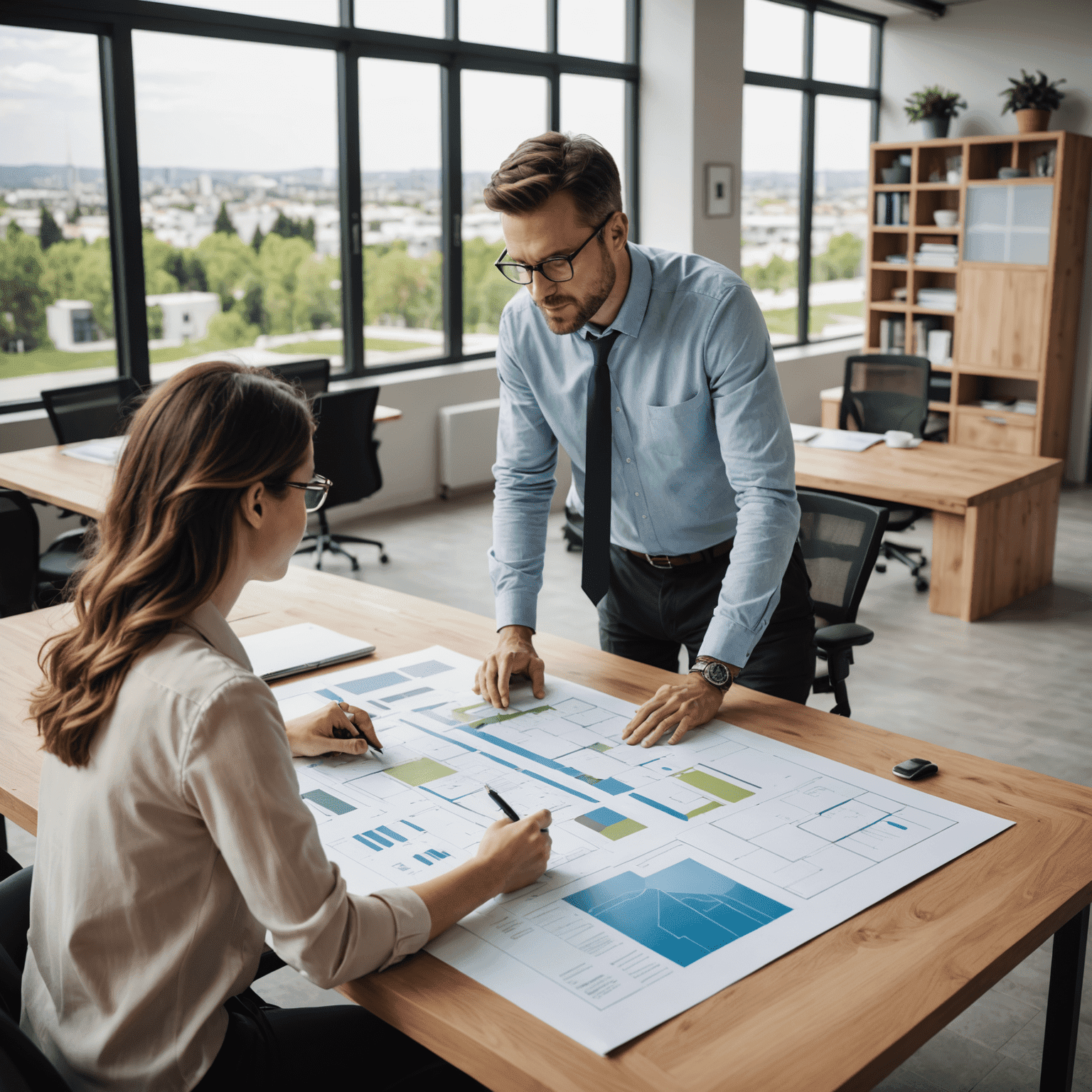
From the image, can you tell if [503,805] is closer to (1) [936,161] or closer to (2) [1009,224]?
(2) [1009,224]

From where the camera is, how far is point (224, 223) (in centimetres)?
612

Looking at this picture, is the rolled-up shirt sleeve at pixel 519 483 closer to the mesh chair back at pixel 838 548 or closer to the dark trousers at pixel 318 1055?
the mesh chair back at pixel 838 548

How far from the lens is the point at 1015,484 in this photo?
16.2ft

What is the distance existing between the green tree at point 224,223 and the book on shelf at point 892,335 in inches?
194

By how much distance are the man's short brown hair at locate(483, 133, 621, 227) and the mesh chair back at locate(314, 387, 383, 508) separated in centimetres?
311

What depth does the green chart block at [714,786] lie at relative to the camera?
154 cm

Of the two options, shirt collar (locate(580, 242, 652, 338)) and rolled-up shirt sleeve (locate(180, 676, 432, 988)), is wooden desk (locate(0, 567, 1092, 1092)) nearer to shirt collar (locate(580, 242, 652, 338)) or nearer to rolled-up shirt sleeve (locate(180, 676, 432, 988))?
rolled-up shirt sleeve (locate(180, 676, 432, 988))

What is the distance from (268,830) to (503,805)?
43 centimetres

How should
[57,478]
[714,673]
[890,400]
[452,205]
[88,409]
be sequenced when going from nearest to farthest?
[714,673], [57,478], [88,409], [890,400], [452,205]

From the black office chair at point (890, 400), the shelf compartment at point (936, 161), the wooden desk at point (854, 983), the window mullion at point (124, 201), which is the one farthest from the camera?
the shelf compartment at point (936, 161)

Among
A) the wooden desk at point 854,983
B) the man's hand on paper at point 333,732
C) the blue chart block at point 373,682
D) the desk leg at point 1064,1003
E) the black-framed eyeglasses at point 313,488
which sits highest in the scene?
the black-framed eyeglasses at point 313,488

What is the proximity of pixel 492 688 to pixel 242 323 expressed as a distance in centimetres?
490

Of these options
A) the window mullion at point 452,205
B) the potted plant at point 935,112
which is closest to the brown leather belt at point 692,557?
the window mullion at point 452,205

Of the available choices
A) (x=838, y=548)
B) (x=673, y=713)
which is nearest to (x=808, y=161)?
(x=838, y=548)
